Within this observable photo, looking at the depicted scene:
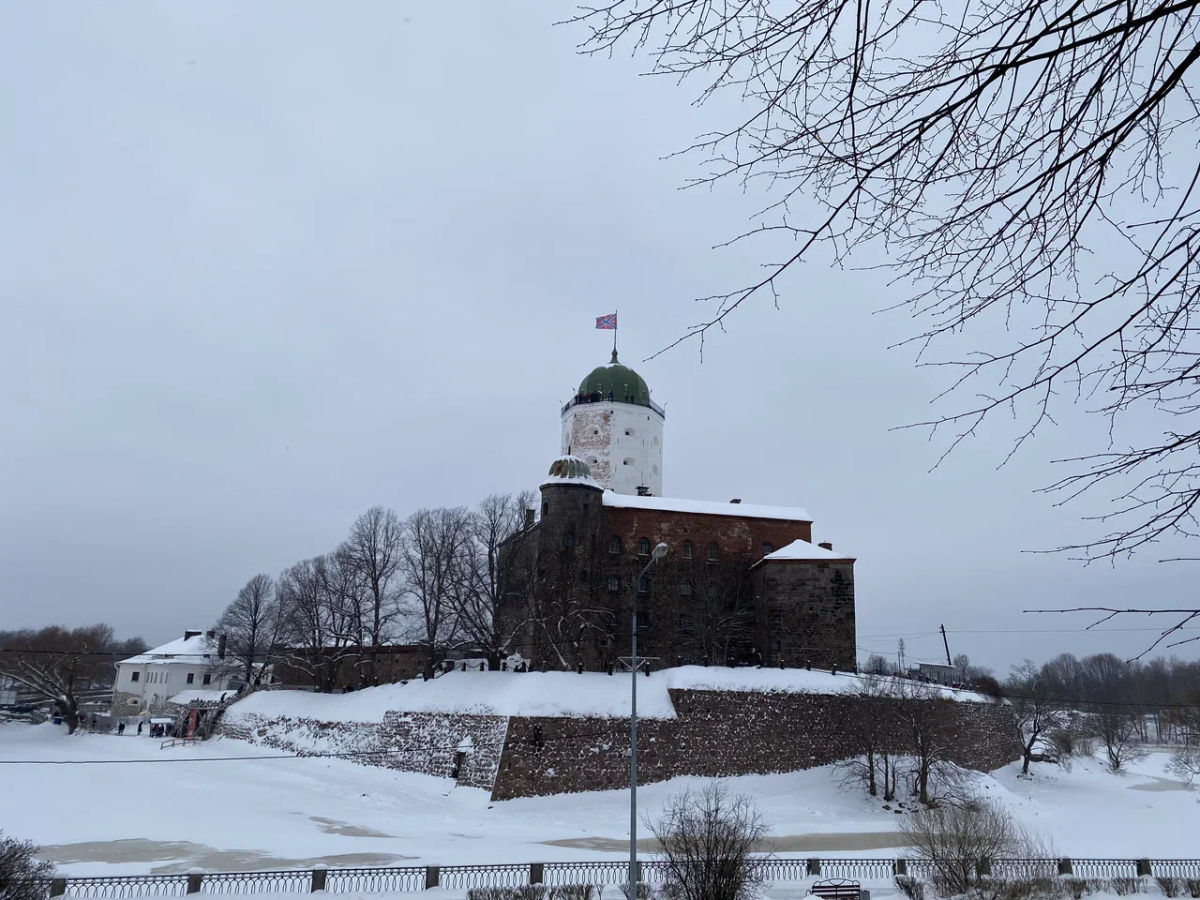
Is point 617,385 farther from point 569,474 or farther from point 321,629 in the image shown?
point 321,629

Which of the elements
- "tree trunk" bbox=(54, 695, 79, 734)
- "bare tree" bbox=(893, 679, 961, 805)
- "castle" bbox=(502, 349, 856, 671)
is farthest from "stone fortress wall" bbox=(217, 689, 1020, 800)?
"tree trunk" bbox=(54, 695, 79, 734)

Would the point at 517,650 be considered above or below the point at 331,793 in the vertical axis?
above

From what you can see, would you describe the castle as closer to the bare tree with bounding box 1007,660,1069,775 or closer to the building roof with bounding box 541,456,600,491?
the building roof with bounding box 541,456,600,491

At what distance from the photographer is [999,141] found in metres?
3.27

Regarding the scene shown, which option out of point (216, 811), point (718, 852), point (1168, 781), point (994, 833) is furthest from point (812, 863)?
point (1168, 781)

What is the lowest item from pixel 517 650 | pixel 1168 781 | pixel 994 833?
pixel 1168 781

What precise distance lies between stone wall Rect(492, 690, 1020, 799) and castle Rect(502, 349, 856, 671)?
504 cm

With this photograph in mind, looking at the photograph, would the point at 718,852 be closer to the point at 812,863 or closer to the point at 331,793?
the point at 812,863

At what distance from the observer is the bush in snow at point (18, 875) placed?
10703mm

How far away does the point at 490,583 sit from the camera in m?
39.0

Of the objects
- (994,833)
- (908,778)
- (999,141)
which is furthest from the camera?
(908,778)

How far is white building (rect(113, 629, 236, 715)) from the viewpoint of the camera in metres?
63.5

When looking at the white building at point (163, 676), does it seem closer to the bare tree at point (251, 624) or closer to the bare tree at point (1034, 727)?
the bare tree at point (251, 624)

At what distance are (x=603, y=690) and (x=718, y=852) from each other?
17.8 meters
